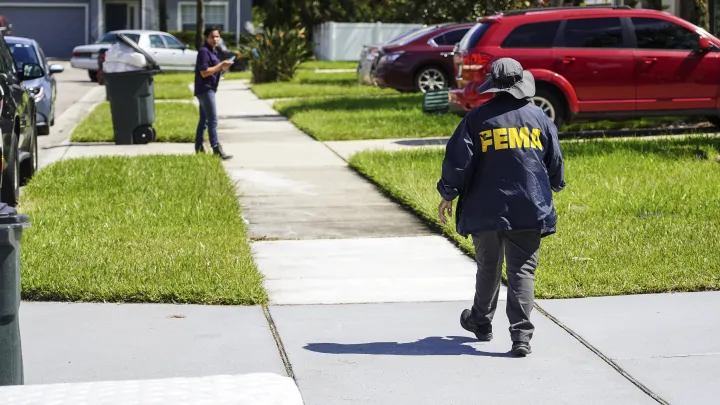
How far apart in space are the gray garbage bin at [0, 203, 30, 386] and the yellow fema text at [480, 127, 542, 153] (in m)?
2.39

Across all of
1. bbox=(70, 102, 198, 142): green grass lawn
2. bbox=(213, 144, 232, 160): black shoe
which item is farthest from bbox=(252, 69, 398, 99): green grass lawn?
bbox=(213, 144, 232, 160): black shoe

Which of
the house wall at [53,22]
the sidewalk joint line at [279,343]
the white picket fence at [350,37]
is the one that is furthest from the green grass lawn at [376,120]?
the house wall at [53,22]

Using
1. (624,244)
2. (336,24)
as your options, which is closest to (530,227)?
(624,244)

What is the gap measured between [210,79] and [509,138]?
896 centimetres

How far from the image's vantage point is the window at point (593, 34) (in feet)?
51.1

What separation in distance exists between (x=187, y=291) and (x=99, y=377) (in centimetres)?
168

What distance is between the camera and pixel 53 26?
5384cm

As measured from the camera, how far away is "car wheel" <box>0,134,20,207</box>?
35.3 ft

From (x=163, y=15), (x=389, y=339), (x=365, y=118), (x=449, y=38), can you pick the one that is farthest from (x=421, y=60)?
(x=163, y=15)

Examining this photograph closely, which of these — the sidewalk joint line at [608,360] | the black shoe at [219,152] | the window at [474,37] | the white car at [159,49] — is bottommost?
the white car at [159,49]

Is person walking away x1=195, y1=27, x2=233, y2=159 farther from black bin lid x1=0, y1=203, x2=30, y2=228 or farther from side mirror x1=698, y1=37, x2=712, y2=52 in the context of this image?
black bin lid x1=0, y1=203, x2=30, y2=228

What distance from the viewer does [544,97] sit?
50.5 ft

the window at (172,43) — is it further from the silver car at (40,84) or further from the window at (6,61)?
the window at (6,61)

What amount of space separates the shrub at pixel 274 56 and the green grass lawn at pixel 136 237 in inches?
742
